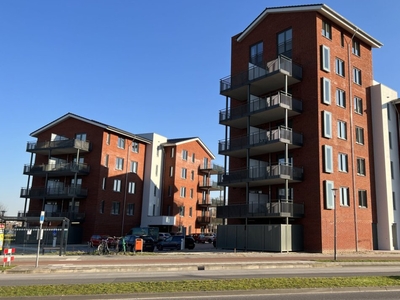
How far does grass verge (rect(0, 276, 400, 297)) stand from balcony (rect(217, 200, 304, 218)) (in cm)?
1784

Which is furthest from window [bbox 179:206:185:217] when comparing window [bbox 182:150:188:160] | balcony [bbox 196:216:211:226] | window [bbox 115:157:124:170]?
window [bbox 115:157:124:170]

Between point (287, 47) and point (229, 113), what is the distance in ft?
26.9

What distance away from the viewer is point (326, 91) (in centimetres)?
3491

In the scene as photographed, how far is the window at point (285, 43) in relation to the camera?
1471 inches

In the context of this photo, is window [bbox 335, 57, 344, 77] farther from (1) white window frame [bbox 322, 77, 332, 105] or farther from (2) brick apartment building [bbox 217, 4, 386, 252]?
(1) white window frame [bbox 322, 77, 332, 105]

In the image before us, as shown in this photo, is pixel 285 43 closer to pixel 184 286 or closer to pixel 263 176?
pixel 263 176

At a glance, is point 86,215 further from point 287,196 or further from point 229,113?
point 287,196

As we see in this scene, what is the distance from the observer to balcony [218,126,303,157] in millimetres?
33312

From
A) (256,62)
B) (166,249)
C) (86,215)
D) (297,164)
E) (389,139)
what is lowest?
(166,249)

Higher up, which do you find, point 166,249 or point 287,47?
Answer: point 287,47

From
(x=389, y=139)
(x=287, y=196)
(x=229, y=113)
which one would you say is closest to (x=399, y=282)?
(x=287, y=196)

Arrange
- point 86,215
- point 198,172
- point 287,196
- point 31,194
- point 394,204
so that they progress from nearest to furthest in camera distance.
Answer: point 287,196 → point 394,204 → point 86,215 → point 31,194 → point 198,172

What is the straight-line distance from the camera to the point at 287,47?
37562 mm

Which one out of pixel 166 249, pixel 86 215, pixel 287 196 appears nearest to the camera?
pixel 287 196
